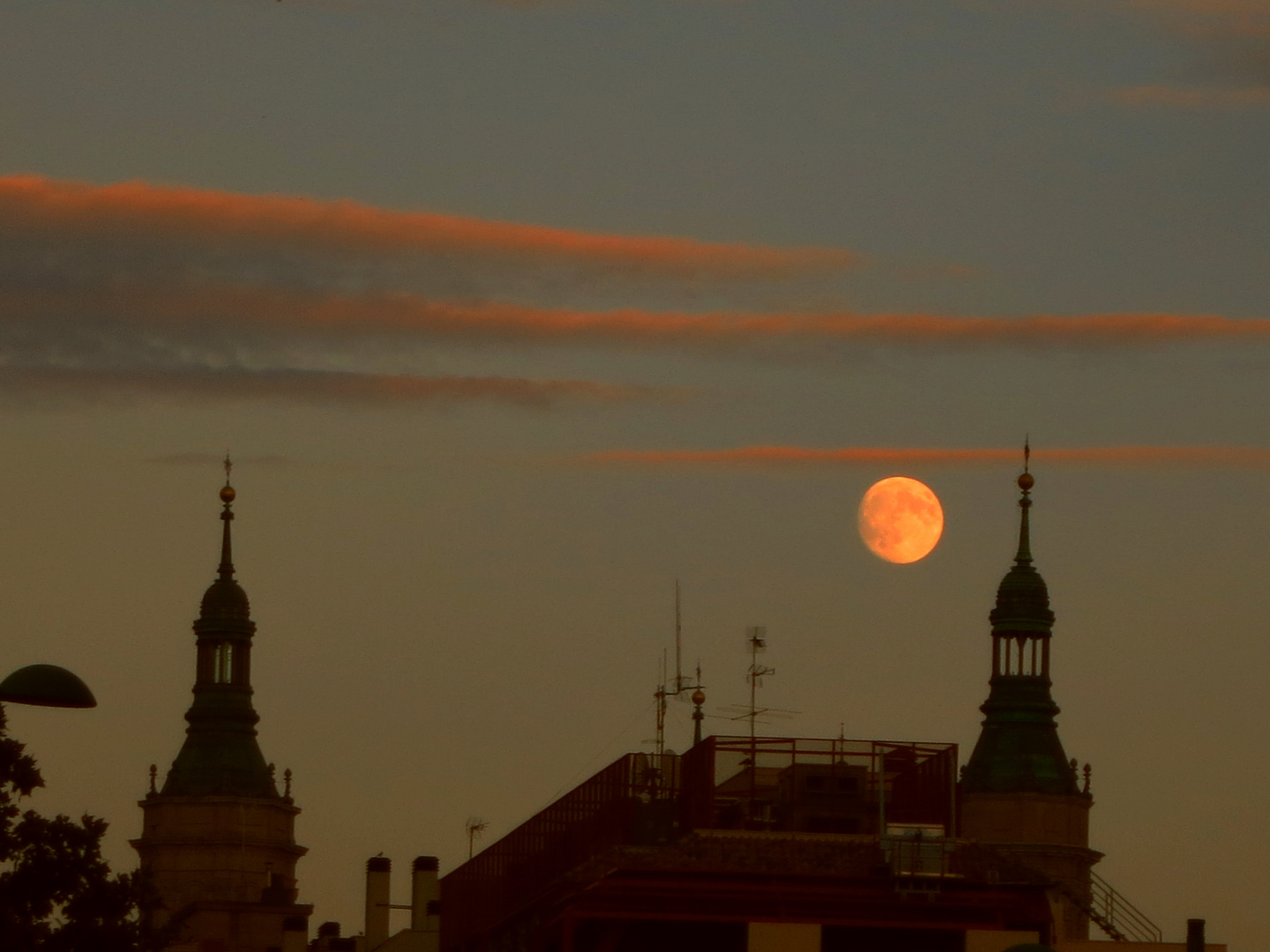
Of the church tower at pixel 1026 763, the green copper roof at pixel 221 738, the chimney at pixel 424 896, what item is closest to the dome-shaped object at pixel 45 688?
the chimney at pixel 424 896

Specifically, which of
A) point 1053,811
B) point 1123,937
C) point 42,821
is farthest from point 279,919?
point 42,821

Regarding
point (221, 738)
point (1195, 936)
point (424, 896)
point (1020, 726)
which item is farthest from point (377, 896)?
point (221, 738)

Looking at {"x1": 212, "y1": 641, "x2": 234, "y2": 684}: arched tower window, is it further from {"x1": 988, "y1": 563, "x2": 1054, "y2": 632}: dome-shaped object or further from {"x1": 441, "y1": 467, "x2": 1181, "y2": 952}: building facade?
{"x1": 441, "y1": 467, "x2": 1181, "y2": 952}: building facade

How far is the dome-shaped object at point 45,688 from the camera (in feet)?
182

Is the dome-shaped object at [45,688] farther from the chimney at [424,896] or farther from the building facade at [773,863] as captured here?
the chimney at [424,896]

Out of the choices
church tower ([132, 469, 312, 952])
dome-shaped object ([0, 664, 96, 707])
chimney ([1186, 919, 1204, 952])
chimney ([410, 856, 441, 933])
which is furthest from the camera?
church tower ([132, 469, 312, 952])

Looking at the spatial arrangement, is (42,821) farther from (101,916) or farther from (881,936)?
(881,936)

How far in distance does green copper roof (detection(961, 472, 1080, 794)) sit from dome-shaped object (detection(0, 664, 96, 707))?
387ft

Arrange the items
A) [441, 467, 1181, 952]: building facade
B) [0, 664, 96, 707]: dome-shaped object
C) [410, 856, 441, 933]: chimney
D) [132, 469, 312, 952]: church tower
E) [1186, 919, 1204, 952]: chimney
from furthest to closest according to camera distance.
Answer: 1. [132, 469, 312, 952]: church tower
2. [410, 856, 441, 933]: chimney
3. [1186, 919, 1204, 952]: chimney
4. [441, 467, 1181, 952]: building facade
5. [0, 664, 96, 707]: dome-shaped object

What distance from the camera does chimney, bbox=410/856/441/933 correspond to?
11606cm

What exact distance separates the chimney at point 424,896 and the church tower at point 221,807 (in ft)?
201

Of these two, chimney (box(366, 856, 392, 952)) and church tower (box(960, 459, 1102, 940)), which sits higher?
church tower (box(960, 459, 1102, 940))

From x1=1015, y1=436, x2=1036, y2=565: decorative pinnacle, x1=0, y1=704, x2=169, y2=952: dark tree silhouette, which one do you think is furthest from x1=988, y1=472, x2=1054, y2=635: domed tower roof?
x1=0, y1=704, x2=169, y2=952: dark tree silhouette

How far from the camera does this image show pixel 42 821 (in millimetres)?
61500
